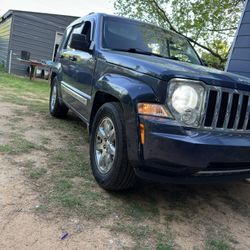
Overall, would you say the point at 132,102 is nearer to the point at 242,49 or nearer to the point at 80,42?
the point at 80,42

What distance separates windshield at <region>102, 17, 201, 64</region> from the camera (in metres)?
4.37

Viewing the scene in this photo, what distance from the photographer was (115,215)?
2.95 meters

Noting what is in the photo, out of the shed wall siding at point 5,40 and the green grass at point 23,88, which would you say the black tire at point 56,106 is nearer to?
the green grass at point 23,88

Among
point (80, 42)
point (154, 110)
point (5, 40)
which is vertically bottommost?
point (154, 110)

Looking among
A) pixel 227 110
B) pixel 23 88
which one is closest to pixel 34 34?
pixel 23 88

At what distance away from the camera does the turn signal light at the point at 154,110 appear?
2.75 metres

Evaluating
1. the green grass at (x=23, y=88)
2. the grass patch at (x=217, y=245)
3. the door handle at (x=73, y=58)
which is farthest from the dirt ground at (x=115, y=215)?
the green grass at (x=23, y=88)

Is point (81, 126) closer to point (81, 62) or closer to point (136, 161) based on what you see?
point (81, 62)

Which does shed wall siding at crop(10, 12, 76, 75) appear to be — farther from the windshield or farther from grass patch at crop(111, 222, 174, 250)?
grass patch at crop(111, 222, 174, 250)

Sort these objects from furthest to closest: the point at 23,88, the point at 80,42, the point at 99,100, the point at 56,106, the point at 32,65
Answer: the point at 32,65 < the point at 23,88 < the point at 56,106 < the point at 80,42 < the point at 99,100

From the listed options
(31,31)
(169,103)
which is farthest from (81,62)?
(31,31)

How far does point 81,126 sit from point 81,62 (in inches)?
71.5

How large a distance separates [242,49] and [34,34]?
1279 centimetres

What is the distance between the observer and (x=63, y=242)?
246 cm
